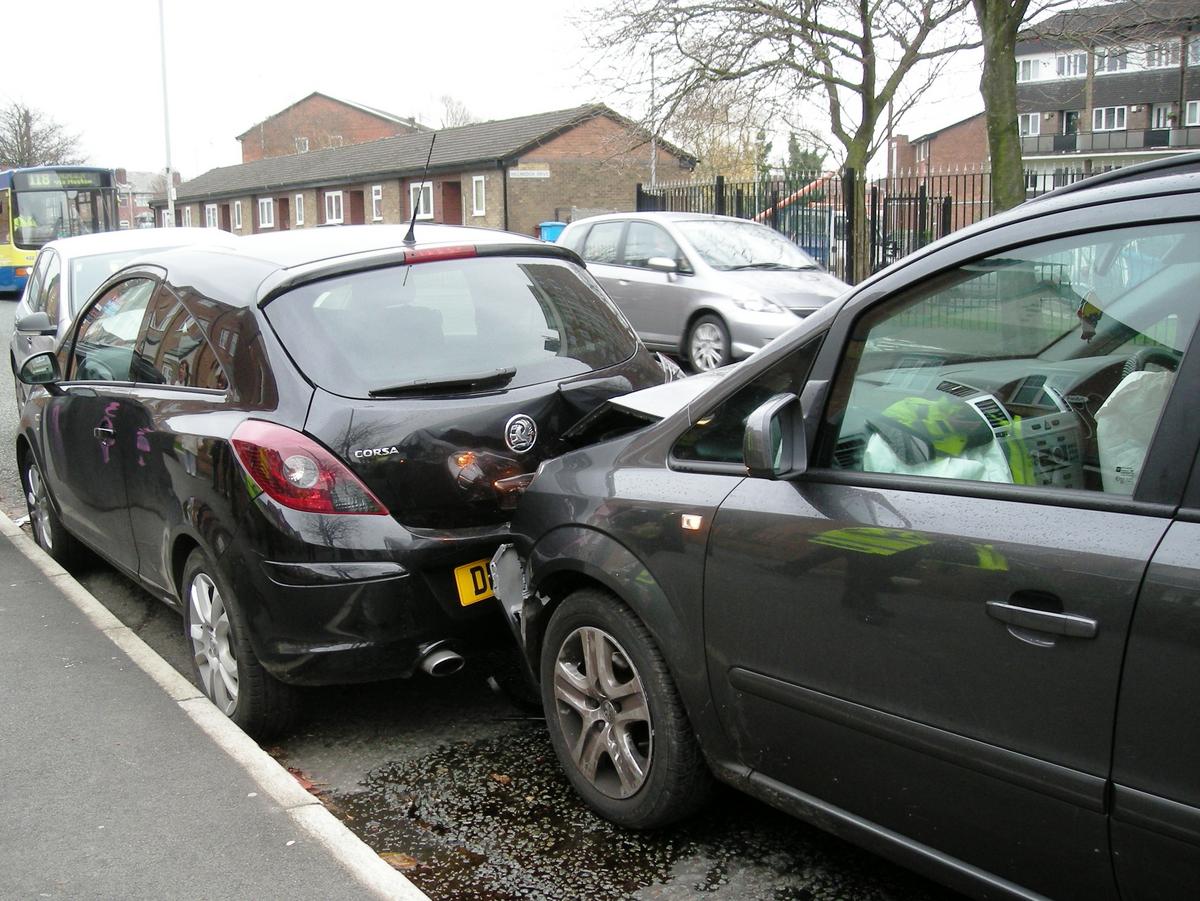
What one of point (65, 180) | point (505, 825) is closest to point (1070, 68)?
point (65, 180)

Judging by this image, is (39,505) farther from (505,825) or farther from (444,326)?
(505,825)

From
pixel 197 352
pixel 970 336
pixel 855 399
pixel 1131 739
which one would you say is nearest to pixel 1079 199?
pixel 970 336

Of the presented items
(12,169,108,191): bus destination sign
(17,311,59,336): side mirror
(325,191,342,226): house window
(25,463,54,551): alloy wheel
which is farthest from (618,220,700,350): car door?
(325,191,342,226): house window

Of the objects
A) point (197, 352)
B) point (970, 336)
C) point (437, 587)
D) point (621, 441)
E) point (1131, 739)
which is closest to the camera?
point (1131, 739)

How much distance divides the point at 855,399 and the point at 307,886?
185cm

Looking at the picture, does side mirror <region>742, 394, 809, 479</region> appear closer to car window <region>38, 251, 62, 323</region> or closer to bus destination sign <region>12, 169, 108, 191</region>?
car window <region>38, 251, 62, 323</region>

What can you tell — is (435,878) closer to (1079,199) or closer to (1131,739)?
(1131,739)

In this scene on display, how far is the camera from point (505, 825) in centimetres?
356

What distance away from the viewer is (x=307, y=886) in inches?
118

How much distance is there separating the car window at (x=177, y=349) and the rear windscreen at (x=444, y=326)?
1.34 ft

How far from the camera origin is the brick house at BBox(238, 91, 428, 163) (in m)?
76.0

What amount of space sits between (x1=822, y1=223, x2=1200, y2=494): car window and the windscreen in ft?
33.1

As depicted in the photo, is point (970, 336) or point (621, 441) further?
point (621, 441)

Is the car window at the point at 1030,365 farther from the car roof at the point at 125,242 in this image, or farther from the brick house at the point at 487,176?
the brick house at the point at 487,176
